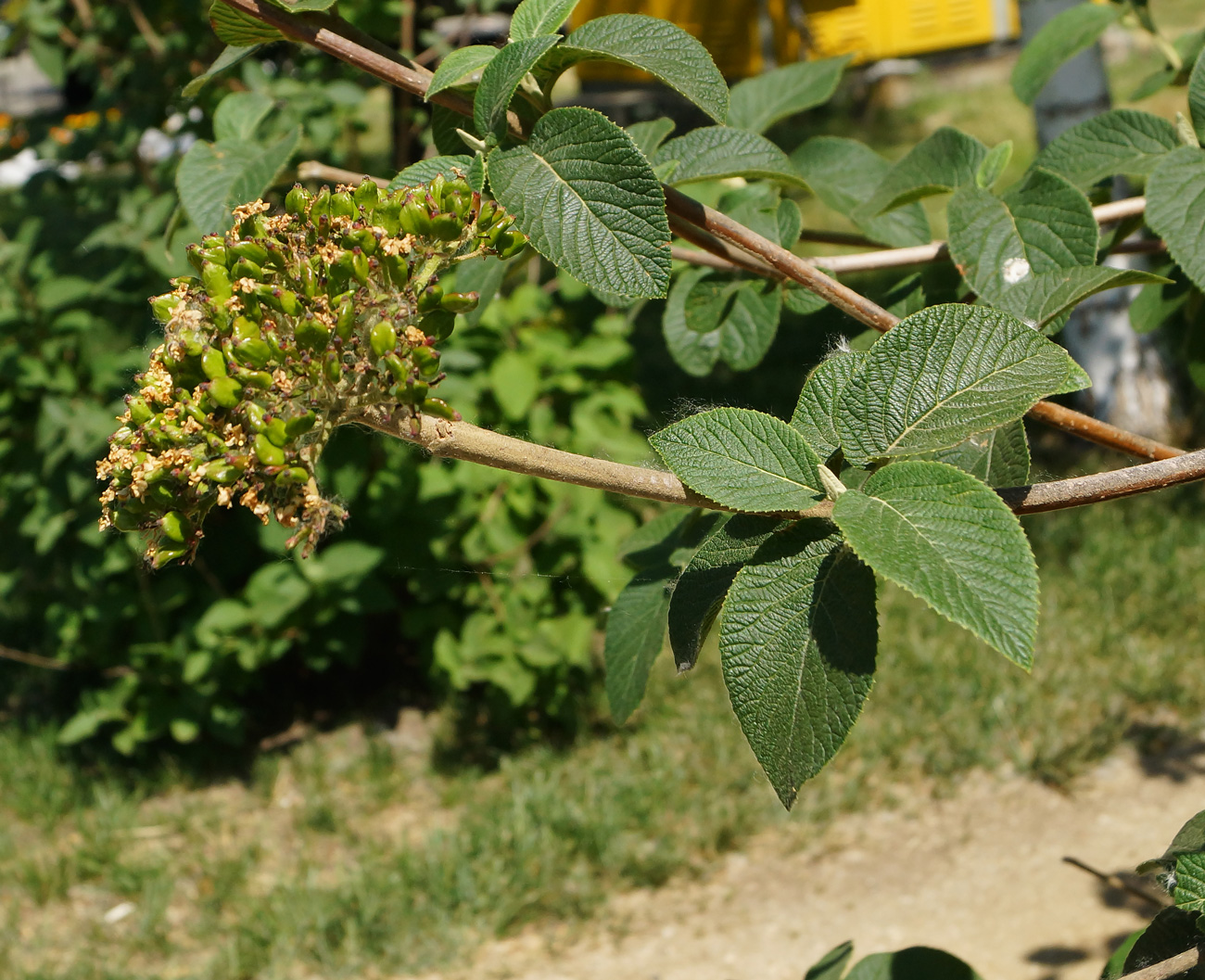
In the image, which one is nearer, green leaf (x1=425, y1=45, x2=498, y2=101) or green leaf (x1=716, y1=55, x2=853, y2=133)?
green leaf (x1=425, y1=45, x2=498, y2=101)

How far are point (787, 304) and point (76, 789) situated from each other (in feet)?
9.69

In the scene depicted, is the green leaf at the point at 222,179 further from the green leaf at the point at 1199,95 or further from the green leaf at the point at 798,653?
the green leaf at the point at 1199,95

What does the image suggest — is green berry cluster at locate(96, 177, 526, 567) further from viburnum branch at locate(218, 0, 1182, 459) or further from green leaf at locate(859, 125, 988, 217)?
green leaf at locate(859, 125, 988, 217)

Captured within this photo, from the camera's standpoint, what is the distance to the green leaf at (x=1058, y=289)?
839mm

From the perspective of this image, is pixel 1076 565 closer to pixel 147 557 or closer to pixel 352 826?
pixel 352 826

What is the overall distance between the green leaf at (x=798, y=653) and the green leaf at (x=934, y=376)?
80 millimetres

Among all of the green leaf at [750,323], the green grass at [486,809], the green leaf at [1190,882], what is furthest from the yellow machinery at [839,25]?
the green leaf at [1190,882]

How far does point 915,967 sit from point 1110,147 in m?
0.84

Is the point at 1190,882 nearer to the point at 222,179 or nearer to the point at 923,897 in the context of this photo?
the point at 222,179

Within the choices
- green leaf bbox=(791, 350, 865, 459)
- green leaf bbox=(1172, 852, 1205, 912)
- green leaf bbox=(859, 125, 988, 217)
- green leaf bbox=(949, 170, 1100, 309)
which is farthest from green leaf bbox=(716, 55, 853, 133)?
green leaf bbox=(1172, 852, 1205, 912)

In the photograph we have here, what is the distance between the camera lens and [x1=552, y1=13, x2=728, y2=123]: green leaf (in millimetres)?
793

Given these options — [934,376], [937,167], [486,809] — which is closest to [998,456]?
[934,376]

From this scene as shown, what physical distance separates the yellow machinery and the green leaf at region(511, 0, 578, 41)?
24.3ft

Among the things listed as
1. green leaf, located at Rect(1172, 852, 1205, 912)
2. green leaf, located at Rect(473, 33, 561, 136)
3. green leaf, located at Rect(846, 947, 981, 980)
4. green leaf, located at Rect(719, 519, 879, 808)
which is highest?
green leaf, located at Rect(473, 33, 561, 136)
